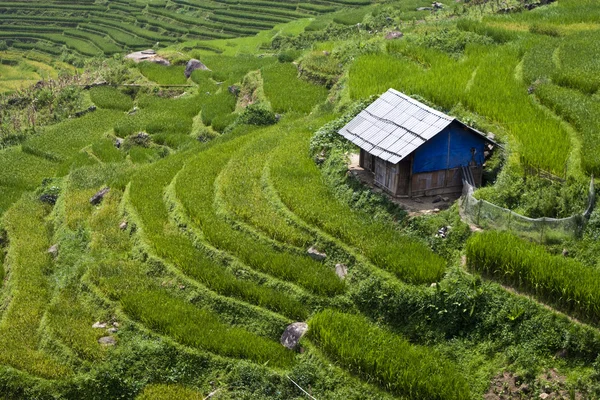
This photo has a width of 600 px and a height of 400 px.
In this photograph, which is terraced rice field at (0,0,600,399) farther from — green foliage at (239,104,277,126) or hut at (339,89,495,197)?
hut at (339,89,495,197)

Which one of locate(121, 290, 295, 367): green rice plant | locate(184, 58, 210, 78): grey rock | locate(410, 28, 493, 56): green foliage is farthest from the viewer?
locate(184, 58, 210, 78): grey rock

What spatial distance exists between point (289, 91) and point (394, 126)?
10.7m

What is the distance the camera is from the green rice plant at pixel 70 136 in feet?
87.1

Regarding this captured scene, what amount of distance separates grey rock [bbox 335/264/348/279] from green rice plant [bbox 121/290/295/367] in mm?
1811

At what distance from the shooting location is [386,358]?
450 inches

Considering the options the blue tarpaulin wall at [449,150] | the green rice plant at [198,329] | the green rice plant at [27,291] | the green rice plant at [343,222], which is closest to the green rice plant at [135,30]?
the green rice plant at [27,291]

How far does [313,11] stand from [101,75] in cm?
2326

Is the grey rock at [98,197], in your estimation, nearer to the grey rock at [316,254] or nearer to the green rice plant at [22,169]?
the green rice plant at [22,169]

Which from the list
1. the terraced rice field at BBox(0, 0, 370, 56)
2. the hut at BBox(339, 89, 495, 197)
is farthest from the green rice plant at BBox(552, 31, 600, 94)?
the terraced rice field at BBox(0, 0, 370, 56)

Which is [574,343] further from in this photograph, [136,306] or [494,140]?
[136,306]

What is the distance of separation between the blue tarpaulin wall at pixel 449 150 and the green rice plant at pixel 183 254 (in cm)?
388

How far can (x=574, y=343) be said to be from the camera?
10.9 m

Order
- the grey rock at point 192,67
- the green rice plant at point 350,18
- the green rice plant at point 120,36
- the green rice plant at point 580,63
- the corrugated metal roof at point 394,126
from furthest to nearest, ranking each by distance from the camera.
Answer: the green rice plant at point 120,36 < the green rice plant at point 350,18 < the grey rock at point 192,67 < the green rice plant at point 580,63 < the corrugated metal roof at point 394,126

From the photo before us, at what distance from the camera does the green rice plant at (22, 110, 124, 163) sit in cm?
2656
